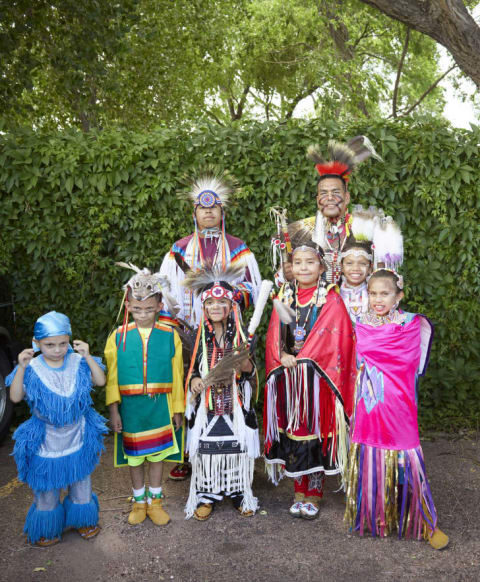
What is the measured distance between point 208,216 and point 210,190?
0.59 ft

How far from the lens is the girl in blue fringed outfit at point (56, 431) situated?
293cm

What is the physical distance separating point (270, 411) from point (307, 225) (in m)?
1.28

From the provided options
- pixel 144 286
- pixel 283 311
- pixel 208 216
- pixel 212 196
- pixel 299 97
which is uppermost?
pixel 299 97

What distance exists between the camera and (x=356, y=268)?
337 centimetres

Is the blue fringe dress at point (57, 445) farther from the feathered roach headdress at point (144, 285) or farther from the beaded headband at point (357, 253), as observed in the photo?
the beaded headband at point (357, 253)

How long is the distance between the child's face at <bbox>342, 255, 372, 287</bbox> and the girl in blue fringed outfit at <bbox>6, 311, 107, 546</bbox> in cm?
158

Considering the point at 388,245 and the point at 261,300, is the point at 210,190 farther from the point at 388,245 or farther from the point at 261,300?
the point at 388,245

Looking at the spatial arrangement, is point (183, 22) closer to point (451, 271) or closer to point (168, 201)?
point (168, 201)

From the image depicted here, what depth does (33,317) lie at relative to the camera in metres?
4.96

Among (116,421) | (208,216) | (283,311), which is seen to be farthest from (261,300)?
(116,421)

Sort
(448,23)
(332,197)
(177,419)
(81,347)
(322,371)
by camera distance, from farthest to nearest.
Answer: (448,23) < (332,197) < (177,419) < (322,371) < (81,347)

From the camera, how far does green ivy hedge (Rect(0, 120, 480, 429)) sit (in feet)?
14.9

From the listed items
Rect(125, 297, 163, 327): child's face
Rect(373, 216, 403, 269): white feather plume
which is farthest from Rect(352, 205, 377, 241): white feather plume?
Rect(125, 297, 163, 327): child's face

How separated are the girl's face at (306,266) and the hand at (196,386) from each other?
86cm
